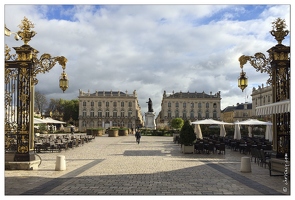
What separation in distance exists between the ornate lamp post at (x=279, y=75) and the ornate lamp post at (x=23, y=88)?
7.21m

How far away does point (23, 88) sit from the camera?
11789 mm

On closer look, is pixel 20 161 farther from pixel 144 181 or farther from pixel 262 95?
pixel 262 95

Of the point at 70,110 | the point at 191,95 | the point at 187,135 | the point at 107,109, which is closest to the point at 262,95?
the point at 191,95

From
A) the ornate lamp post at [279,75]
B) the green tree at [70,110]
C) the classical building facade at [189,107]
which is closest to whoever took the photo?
the ornate lamp post at [279,75]

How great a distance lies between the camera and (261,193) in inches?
314

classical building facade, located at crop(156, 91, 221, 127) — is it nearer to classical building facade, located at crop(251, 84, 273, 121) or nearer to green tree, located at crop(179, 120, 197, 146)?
classical building facade, located at crop(251, 84, 273, 121)

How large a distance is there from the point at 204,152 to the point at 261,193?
1109cm

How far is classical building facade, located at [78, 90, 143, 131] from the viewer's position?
99812 millimetres

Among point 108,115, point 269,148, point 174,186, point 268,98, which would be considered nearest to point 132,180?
point 174,186

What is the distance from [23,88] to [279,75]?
8785 mm

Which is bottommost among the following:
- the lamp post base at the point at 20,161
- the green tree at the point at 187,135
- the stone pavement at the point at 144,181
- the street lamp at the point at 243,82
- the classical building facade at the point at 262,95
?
the stone pavement at the point at 144,181

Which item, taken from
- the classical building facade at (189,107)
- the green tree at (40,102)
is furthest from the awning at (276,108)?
the classical building facade at (189,107)

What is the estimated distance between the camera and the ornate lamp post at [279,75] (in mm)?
10805

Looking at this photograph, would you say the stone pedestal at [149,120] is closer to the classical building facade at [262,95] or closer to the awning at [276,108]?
the classical building facade at [262,95]
